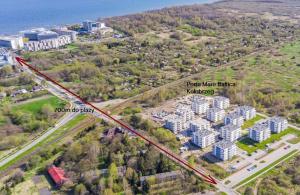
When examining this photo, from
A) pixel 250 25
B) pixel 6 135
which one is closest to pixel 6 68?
pixel 6 135

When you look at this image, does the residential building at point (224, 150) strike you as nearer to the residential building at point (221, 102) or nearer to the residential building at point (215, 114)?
the residential building at point (215, 114)

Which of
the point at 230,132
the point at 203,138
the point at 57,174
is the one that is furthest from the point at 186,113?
the point at 57,174

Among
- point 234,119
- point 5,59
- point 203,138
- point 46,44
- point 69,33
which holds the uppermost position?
point 69,33

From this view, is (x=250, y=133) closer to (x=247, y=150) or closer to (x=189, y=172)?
(x=247, y=150)

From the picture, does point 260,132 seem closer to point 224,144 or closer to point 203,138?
point 224,144

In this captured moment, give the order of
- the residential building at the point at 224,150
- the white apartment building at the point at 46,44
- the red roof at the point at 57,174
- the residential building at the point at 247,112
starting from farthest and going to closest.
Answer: the white apartment building at the point at 46,44
the residential building at the point at 247,112
the residential building at the point at 224,150
the red roof at the point at 57,174

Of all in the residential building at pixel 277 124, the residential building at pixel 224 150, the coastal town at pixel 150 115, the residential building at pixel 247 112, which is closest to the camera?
the coastal town at pixel 150 115

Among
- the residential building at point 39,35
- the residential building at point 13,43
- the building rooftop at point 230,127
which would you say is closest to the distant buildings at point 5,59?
the residential building at point 13,43

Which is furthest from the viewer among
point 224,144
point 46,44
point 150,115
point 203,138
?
point 46,44
